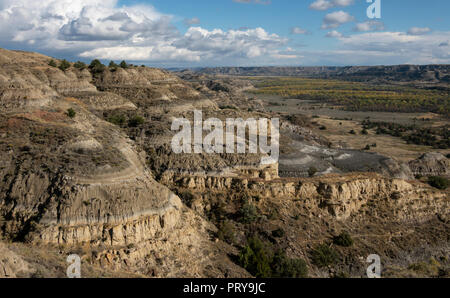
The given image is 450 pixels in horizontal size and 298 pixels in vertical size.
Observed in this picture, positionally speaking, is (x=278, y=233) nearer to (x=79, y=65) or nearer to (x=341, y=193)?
(x=341, y=193)

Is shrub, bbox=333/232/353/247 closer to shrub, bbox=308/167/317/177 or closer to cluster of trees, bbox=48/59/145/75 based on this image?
shrub, bbox=308/167/317/177

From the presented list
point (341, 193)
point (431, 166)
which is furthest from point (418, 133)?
point (341, 193)

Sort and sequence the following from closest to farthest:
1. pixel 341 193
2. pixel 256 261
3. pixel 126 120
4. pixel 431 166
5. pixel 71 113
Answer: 1. pixel 256 261
2. pixel 341 193
3. pixel 71 113
4. pixel 126 120
5. pixel 431 166

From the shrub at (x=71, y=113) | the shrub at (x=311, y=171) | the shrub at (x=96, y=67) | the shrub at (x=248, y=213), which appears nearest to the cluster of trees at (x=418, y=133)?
the shrub at (x=311, y=171)

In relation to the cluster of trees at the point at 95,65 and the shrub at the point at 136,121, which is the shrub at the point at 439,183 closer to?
the shrub at the point at 136,121

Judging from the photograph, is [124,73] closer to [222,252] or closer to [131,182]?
[131,182]

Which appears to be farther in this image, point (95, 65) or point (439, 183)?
point (95, 65)

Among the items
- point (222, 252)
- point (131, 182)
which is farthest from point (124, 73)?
point (222, 252)
